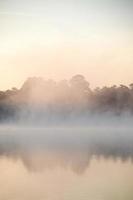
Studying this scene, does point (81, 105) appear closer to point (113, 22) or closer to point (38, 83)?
point (38, 83)

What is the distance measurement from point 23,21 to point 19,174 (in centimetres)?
118

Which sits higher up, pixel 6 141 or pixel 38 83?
pixel 38 83

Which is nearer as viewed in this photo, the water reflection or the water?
the water

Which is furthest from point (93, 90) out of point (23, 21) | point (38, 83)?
point (23, 21)

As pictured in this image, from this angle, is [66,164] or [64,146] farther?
[64,146]

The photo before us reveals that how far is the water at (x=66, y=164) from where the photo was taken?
3.52 metres

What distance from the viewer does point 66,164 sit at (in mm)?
3758

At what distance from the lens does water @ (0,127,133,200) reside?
3.52 m

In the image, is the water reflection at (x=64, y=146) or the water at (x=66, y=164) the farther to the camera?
the water reflection at (x=64, y=146)

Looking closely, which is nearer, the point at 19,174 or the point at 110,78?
the point at 19,174

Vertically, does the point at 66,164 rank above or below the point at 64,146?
below

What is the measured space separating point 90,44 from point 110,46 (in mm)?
160

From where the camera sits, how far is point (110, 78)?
4.02 meters

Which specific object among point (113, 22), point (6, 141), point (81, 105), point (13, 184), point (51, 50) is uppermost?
point (113, 22)
